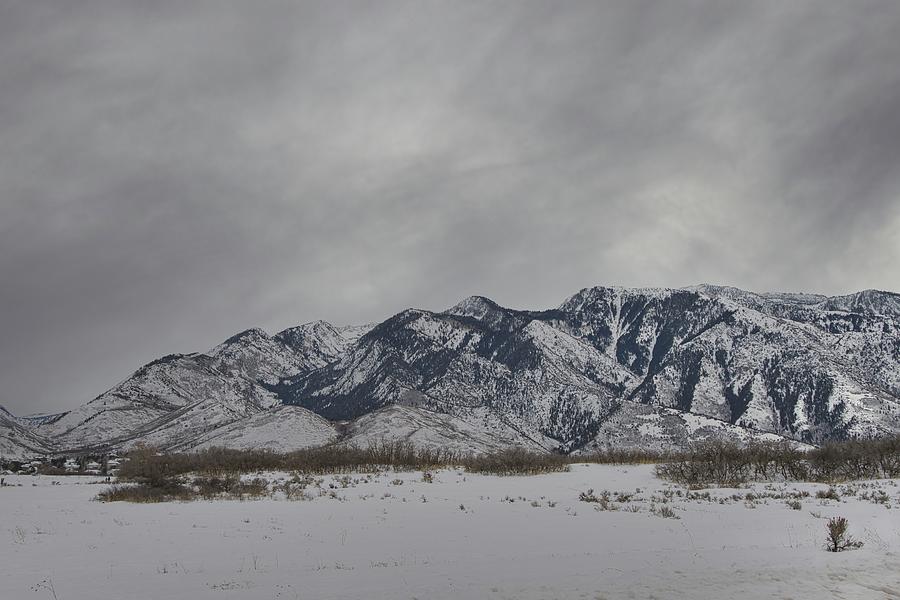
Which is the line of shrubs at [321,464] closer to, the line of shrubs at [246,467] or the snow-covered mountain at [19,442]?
the line of shrubs at [246,467]

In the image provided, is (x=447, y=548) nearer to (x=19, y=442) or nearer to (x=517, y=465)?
(x=517, y=465)

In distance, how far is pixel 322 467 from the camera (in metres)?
44.8

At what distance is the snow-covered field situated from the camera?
11508 millimetres

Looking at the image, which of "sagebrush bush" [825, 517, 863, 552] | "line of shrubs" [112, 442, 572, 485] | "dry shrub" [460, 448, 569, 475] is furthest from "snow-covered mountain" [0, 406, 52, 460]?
"sagebrush bush" [825, 517, 863, 552]

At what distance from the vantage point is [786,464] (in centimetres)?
3750

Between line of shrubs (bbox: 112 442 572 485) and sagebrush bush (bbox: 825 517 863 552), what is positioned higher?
sagebrush bush (bbox: 825 517 863 552)

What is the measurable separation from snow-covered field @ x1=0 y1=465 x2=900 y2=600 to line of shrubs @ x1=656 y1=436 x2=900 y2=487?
5996 millimetres

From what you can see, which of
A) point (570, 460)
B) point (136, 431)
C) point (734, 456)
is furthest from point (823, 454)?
point (136, 431)

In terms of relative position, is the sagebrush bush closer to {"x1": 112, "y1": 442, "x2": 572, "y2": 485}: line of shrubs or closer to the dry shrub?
the dry shrub

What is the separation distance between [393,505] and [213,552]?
11589 millimetres

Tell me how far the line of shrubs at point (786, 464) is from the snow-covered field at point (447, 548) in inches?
236

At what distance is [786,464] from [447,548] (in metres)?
30.9

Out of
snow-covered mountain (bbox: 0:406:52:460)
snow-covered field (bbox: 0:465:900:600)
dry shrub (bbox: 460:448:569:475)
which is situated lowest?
snow-covered mountain (bbox: 0:406:52:460)

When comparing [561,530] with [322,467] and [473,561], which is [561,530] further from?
[322,467]
